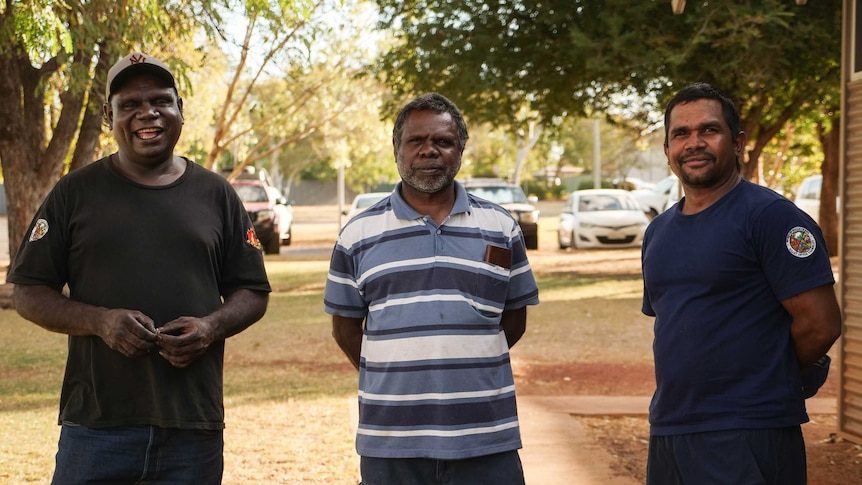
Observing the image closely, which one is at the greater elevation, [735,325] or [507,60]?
[507,60]

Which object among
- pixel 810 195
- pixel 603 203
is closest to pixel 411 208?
pixel 603 203

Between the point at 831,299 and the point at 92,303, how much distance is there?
217cm

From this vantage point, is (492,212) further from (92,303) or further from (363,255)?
(92,303)

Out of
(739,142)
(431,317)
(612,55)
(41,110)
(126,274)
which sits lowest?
(431,317)

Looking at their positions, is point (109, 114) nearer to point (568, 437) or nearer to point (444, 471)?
point (444, 471)

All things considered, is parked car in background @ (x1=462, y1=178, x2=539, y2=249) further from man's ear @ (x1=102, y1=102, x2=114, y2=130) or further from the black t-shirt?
the black t-shirt

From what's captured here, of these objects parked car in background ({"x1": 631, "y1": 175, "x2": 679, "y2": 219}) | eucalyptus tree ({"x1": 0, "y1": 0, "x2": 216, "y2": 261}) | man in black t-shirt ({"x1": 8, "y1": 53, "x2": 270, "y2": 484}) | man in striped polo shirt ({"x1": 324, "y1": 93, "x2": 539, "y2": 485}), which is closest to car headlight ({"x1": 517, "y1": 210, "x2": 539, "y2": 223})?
parked car in background ({"x1": 631, "y1": 175, "x2": 679, "y2": 219})

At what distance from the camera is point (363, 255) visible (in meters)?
3.36

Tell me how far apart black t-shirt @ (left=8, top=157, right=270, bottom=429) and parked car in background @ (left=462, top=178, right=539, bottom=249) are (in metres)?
21.5

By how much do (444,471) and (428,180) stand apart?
88 cm

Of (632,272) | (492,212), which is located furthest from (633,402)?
(632,272)

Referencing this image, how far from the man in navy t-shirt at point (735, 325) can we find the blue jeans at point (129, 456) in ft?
4.71

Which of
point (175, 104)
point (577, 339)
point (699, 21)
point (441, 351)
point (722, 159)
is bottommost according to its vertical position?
point (577, 339)

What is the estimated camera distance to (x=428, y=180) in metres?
3.36
